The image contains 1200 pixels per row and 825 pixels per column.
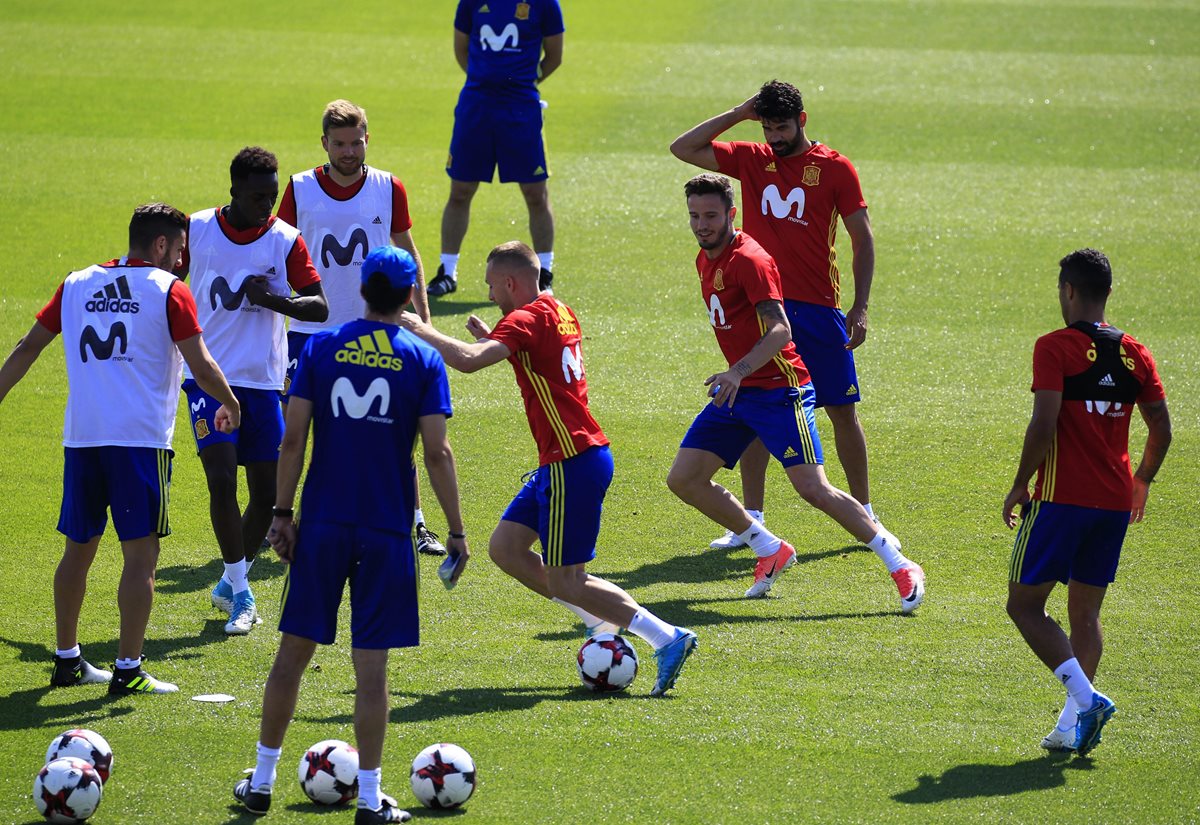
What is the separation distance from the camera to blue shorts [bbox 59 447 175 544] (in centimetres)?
652

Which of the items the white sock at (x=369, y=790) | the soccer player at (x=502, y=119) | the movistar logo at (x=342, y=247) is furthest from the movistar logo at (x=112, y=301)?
the soccer player at (x=502, y=119)

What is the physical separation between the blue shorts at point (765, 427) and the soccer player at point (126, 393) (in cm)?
272

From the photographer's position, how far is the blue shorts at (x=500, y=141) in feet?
43.0

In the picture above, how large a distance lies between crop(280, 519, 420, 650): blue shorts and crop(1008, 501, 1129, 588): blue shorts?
2.64 m

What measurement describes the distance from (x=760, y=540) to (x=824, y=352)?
4.47ft

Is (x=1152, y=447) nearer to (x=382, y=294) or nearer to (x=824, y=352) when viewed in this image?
(x=824, y=352)

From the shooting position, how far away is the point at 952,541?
353 inches

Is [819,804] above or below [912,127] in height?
below

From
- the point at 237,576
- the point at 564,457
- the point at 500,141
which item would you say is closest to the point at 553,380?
the point at 564,457

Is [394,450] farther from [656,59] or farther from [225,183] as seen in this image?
[656,59]

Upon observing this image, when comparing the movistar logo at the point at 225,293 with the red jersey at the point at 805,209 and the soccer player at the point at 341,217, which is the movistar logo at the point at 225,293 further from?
the red jersey at the point at 805,209

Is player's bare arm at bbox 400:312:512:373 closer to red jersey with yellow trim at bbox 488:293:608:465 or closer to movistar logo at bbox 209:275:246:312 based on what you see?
red jersey with yellow trim at bbox 488:293:608:465

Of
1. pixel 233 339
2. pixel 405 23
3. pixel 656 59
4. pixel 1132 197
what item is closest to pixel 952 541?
pixel 233 339

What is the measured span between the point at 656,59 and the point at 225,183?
7.84 meters
